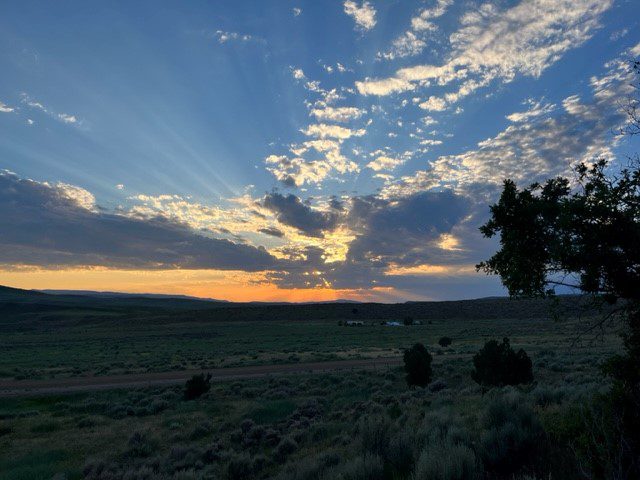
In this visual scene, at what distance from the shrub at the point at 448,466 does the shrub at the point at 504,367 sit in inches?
542

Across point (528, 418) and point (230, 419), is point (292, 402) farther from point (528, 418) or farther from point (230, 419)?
point (528, 418)

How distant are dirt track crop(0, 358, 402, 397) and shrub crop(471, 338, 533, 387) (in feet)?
43.3

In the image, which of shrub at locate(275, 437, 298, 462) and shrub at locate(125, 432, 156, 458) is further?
shrub at locate(125, 432, 156, 458)

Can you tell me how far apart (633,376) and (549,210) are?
364 centimetres

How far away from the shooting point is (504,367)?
63.0 feet

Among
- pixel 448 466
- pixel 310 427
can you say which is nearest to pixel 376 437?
pixel 448 466

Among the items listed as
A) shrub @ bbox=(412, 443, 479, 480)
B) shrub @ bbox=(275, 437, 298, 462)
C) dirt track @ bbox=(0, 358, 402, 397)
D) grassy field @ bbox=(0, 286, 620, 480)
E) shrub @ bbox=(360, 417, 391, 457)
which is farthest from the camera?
dirt track @ bbox=(0, 358, 402, 397)

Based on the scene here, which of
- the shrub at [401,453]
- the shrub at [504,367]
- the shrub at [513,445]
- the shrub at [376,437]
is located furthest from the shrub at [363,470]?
the shrub at [504,367]

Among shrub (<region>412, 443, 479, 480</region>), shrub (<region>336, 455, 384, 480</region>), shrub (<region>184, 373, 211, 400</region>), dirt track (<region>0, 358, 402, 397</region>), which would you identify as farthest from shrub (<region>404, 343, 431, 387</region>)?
shrub (<region>412, 443, 479, 480</region>)

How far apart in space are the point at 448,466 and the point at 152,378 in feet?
95.9

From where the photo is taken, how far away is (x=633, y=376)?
717 centimetres

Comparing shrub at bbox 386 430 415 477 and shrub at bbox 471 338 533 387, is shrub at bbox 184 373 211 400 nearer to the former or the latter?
shrub at bbox 471 338 533 387

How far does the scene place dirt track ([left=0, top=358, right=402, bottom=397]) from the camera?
88.1ft

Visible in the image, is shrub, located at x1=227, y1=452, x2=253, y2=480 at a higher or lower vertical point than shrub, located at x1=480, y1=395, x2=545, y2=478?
lower
